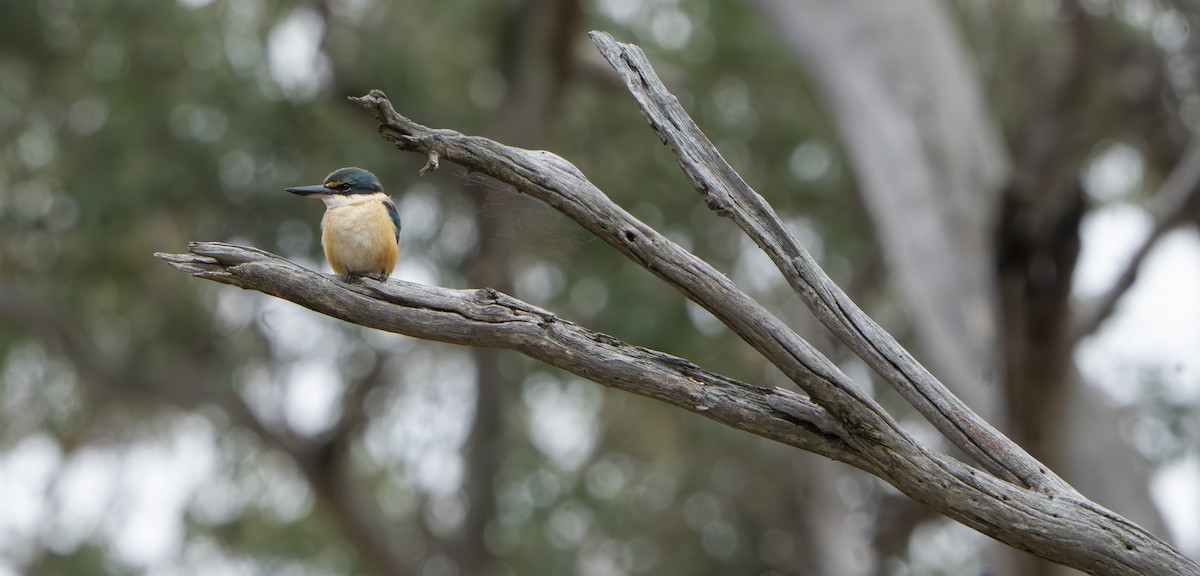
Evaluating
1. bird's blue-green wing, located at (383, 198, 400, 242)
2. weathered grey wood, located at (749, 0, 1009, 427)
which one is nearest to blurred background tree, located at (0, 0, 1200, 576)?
weathered grey wood, located at (749, 0, 1009, 427)

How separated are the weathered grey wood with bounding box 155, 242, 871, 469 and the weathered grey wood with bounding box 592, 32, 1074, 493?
0.24 metres

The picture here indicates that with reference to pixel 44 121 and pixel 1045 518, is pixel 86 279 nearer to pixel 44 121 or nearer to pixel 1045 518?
pixel 44 121

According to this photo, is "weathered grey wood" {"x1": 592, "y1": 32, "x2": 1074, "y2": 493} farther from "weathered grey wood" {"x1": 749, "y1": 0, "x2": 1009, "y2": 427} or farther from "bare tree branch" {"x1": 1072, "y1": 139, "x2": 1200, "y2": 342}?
"weathered grey wood" {"x1": 749, "y1": 0, "x2": 1009, "y2": 427}

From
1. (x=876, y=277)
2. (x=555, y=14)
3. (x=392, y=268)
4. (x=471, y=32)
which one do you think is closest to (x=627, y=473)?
(x=876, y=277)

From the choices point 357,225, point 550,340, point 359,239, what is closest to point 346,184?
point 357,225

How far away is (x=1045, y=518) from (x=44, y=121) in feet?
38.5

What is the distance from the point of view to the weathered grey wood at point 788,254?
321 cm

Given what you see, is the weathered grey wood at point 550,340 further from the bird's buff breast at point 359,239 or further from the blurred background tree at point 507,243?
the blurred background tree at point 507,243

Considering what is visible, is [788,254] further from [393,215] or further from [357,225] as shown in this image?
[393,215]

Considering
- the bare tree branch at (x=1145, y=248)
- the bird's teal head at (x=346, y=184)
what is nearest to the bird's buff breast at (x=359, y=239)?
the bird's teal head at (x=346, y=184)

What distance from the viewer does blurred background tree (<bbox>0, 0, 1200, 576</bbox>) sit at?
346 inches

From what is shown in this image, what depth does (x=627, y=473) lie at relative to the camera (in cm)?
1612

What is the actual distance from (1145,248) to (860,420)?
409cm

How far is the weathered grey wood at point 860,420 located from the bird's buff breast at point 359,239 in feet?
2.57
